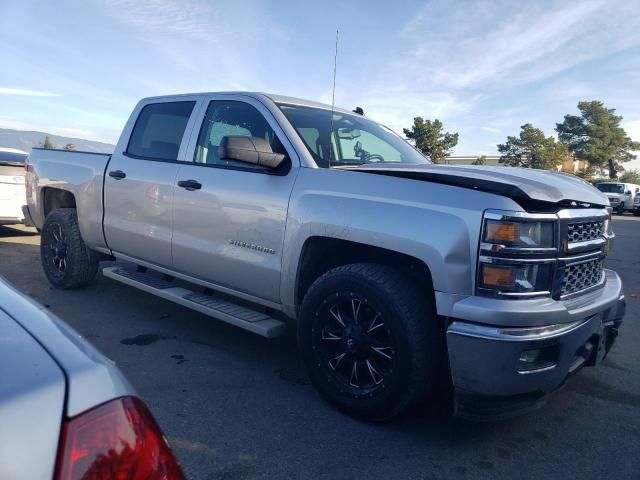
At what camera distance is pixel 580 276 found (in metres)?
2.89

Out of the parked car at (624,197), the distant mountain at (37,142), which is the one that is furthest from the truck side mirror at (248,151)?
the parked car at (624,197)

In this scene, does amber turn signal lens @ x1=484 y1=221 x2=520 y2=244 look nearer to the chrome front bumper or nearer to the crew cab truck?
the crew cab truck

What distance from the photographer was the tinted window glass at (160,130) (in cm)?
429

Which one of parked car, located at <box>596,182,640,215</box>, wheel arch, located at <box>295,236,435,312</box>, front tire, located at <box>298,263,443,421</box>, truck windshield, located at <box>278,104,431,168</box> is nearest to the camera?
front tire, located at <box>298,263,443,421</box>

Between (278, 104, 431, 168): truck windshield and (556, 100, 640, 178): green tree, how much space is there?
5739 cm

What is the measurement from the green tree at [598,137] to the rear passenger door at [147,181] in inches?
2293

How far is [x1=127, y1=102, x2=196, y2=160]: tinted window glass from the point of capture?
4285mm

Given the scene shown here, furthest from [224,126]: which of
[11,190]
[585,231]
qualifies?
[11,190]

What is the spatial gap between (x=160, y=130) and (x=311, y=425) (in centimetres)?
295

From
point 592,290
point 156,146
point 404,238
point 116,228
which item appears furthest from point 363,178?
point 116,228

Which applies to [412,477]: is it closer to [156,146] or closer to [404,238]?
[404,238]

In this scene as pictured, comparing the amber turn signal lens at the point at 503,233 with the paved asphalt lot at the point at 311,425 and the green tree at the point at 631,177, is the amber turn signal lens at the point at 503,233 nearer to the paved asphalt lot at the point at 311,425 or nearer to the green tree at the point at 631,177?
the paved asphalt lot at the point at 311,425

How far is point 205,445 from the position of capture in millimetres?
2652

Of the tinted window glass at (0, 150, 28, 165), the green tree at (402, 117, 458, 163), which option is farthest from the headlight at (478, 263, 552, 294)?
the green tree at (402, 117, 458, 163)
